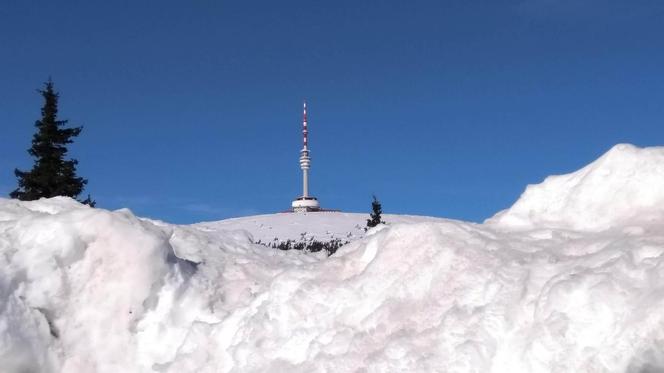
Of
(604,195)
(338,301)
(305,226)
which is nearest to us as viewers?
(338,301)

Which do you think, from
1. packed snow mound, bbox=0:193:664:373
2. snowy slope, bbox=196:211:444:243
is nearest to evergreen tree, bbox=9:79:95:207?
snowy slope, bbox=196:211:444:243

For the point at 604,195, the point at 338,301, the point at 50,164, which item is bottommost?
the point at 338,301

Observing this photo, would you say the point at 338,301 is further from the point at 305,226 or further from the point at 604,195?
the point at 305,226

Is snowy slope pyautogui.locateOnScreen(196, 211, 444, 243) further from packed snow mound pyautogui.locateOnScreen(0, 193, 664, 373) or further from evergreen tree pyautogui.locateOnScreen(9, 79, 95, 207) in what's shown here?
packed snow mound pyautogui.locateOnScreen(0, 193, 664, 373)

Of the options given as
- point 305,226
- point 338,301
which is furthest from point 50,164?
point 338,301

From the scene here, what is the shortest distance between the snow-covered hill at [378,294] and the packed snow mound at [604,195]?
0.01m

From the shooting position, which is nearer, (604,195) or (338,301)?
(338,301)

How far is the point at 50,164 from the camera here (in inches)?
1086

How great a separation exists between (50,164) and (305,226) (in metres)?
18.0

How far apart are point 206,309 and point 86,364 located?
1.23 meters

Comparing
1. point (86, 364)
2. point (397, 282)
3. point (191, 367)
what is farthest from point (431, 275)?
point (86, 364)

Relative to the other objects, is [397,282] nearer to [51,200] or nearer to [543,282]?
[543,282]

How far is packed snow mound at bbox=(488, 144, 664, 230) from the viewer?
19.4 ft

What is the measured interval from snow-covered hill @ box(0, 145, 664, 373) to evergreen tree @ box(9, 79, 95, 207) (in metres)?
20.3
